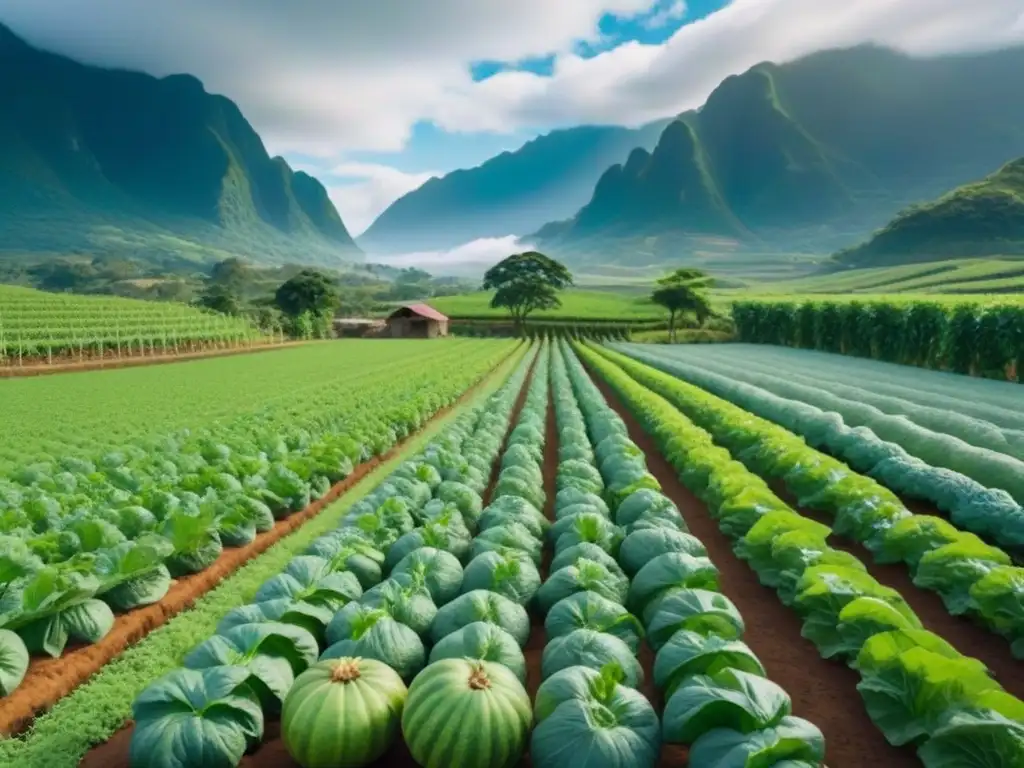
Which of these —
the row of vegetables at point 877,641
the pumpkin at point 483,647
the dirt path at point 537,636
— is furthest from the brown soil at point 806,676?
the pumpkin at point 483,647

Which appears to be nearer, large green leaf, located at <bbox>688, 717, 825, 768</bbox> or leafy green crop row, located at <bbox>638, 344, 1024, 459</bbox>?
large green leaf, located at <bbox>688, 717, 825, 768</bbox>

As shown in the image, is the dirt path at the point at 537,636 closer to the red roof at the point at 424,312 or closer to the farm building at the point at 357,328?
the red roof at the point at 424,312

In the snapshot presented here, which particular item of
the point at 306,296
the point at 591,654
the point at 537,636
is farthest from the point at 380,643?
the point at 306,296

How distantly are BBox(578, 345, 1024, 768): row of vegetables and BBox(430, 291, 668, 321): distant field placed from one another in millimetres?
77893

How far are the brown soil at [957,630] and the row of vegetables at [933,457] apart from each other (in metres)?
1.26

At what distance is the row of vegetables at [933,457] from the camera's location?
7.26 metres

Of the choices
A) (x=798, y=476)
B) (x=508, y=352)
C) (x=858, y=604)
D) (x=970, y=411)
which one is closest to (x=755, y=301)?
(x=508, y=352)

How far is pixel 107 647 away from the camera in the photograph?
571 centimetres

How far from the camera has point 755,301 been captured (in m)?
57.4

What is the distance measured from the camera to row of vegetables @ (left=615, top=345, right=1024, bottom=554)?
7258mm

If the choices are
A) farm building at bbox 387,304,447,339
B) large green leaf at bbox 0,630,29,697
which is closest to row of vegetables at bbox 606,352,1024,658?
large green leaf at bbox 0,630,29,697

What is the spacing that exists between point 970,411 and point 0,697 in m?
16.8

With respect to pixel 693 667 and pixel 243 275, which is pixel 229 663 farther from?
pixel 243 275

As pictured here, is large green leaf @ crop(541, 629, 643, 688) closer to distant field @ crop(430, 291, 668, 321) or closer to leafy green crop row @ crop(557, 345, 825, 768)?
leafy green crop row @ crop(557, 345, 825, 768)
